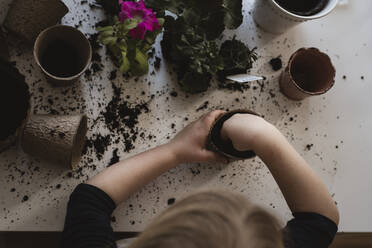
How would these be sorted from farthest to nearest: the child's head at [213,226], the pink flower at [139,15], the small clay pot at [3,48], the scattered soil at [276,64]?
the scattered soil at [276,64] < the small clay pot at [3,48] < the pink flower at [139,15] < the child's head at [213,226]

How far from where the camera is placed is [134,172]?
86 centimetres

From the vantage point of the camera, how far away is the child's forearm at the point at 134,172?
0.85 meters

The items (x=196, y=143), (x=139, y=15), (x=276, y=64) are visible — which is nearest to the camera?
(x=139, y=15)

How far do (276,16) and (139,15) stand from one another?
0.35 meters

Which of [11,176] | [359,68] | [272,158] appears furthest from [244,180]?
[11,176]

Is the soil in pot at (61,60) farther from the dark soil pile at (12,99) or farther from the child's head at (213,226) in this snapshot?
the child's head at (213,226)

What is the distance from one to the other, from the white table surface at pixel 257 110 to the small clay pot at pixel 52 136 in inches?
3.1

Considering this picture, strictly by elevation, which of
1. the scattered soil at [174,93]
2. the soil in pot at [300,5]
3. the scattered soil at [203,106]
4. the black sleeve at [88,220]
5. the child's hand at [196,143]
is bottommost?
the black sleeve at [88,220]

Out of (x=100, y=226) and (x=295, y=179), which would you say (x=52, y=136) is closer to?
(x=100, y=226)

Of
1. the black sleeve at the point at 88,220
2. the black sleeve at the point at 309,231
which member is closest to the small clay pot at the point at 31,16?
the black sleeve at the point at 88,220

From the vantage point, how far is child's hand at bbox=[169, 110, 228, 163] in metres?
0.89

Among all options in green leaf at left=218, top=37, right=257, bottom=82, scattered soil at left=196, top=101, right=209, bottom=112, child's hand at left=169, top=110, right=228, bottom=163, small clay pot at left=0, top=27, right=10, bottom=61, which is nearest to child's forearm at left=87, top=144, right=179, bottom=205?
child's hand at left=169, top=110, right=228, bottom=163

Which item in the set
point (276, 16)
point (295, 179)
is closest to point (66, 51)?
point (276, 16)

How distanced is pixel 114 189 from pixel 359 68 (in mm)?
714
